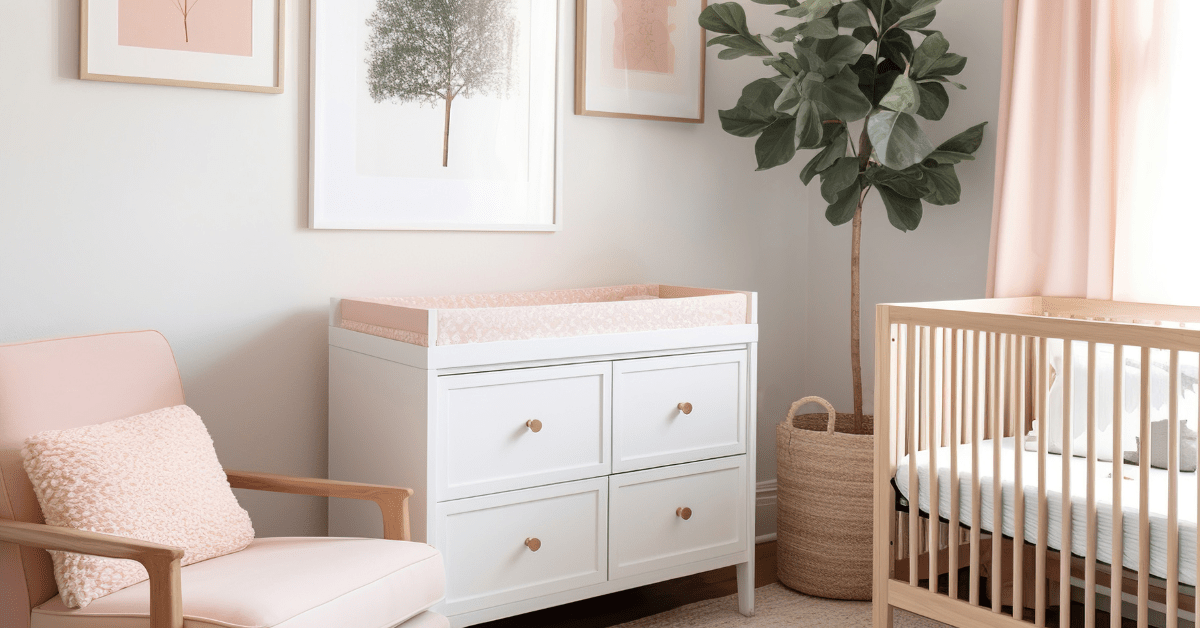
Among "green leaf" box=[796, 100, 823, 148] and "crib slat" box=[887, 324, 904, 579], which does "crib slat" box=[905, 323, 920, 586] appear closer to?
"crib slat" box=[887, 324, 904, 579]

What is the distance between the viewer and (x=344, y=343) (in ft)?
7.51

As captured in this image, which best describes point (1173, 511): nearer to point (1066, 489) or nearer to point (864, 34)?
point (1066, 489)

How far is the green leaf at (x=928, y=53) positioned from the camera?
250 centimetres

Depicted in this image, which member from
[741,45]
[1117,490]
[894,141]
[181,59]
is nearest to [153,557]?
[181,59]

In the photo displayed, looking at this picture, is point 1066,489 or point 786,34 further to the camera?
point 786,34

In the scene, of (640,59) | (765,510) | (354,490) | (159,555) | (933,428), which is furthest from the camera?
(765,510)

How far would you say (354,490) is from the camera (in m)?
1.92

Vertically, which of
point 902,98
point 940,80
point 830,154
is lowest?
point 830,154

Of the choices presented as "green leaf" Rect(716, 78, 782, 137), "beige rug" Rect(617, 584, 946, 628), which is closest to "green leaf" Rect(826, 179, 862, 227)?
"green leaf" Rect(716, 78, 782, 137)

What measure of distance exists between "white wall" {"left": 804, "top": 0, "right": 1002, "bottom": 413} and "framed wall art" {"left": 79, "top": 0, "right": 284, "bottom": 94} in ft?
5.99

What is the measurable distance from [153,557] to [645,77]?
1.97 m

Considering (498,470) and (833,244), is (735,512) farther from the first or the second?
(833,244)

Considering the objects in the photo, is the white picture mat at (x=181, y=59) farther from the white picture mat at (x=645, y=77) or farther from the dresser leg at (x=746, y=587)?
the dresser leg at (x=746, y=587)

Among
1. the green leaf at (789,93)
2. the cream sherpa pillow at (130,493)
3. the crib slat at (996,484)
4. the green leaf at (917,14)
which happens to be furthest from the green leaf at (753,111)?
the cream sherpa pillow at (130,493)
